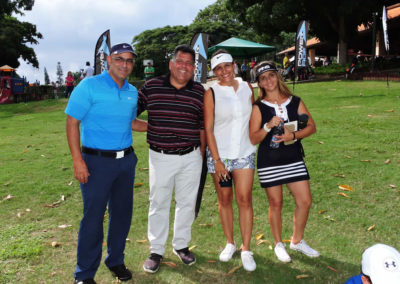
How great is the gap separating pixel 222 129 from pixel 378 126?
6.94 meters

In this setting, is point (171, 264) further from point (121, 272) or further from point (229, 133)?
→ point (229, 133)

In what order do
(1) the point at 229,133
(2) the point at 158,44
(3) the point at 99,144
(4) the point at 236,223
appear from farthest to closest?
(2) the point at 158,44, (4) the point at 236,223, (1) the point at 229,133, (3) the point at 99,144

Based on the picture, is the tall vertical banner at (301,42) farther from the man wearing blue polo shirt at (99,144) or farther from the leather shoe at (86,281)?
the leather shoe at (86,281)

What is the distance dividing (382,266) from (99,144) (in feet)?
7.57

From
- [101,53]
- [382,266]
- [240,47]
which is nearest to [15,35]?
[240,47]

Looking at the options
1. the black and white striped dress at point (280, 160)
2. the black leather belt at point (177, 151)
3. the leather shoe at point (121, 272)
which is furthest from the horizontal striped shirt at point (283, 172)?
the leather shoe at point (121, 272)

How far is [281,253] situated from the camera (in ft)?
12.2

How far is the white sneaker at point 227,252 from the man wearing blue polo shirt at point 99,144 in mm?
1223

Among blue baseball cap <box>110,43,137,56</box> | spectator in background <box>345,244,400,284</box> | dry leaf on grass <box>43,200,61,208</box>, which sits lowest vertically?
dry leaf on grass <box>43,200,61,208</box>

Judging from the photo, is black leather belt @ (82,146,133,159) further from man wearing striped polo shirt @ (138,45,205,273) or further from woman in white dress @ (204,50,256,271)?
woman in white dress @ (204,50,256,271)

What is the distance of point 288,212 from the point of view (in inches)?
193

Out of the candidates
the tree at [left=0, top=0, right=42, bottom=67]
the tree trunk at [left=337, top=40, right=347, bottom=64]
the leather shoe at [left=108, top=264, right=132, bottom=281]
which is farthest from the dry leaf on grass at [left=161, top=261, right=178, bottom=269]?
the tree at [left=0, top=0, right=42, bottom=67]

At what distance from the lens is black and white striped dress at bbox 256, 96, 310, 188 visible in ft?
11.7

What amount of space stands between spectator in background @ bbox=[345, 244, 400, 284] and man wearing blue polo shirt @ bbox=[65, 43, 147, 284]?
215 centimetres
